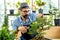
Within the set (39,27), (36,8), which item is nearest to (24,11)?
(39,27)

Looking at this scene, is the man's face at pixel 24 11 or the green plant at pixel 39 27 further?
→ the man's face at pixel 24 11

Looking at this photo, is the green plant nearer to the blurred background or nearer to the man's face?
the man's face

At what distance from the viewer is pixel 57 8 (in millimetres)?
4121

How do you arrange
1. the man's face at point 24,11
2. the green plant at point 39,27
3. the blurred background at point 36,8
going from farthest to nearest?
the blurred background at point 36,8 → the man's face at point 24,11 → the green plant at point 39,27

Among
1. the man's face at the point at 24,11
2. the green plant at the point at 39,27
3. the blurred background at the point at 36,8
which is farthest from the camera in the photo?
the blurred background at the point at 36,8

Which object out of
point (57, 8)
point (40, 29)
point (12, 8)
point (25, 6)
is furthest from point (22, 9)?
point (57, 8)

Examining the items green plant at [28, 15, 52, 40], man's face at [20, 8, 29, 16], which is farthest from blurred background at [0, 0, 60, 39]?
green plant at [28, 15, 52, 40]

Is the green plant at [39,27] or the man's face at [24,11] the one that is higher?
the man's face at [24,11]

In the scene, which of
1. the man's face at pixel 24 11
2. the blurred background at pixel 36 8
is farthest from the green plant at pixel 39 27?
the blurred background at pixel 36 8

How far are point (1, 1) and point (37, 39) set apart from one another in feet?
6.67

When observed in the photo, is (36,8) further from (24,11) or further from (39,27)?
(39,27)

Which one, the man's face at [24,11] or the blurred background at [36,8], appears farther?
the blurred background at [36,8]

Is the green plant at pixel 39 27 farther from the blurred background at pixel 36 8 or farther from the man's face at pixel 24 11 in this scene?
the blurred background at pixel 36 8

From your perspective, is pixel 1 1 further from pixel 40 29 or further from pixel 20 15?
pixel 40 29
